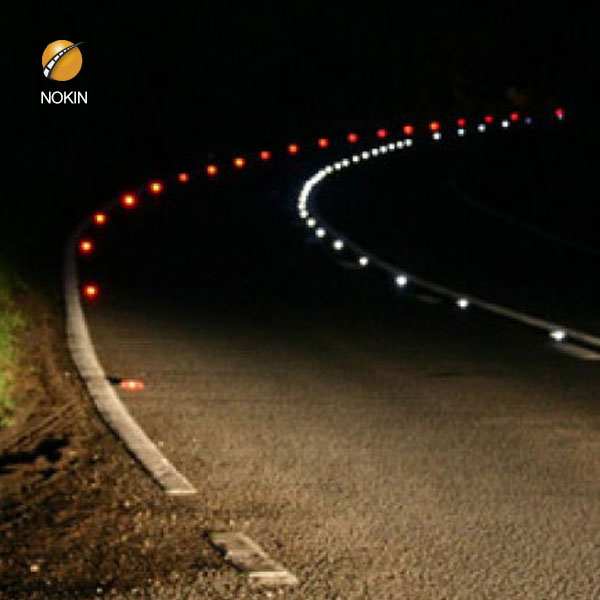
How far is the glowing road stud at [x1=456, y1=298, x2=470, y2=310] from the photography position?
1673cm

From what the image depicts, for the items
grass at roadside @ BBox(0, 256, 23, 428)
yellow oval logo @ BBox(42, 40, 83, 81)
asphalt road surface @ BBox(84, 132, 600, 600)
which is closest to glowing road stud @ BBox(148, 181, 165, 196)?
asphalt road surface @ BBox(84, 132, 600, 600)

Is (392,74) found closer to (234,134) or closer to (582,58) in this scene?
(582,58)

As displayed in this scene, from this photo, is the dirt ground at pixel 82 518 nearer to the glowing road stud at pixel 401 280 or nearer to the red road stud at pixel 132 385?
the red road stud at pixel 132 385

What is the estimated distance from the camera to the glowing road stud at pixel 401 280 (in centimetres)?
1902

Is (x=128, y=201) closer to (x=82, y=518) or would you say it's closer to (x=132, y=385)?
(x=132, y=385)

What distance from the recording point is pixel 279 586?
6.04 meters

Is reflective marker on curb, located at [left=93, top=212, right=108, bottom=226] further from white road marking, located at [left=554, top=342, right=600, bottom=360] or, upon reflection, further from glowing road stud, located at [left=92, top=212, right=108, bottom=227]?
white road marking, located at [left=554, top=342, right=600, bottom=360]

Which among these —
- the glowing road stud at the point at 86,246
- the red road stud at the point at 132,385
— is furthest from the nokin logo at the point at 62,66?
the red road stud at the point at 132,385

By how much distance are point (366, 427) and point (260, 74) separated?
55084mm

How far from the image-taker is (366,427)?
9.69 meters

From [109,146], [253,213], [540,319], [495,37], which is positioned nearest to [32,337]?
[540,319]

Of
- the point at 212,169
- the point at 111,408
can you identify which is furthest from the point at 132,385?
the point at 212,169

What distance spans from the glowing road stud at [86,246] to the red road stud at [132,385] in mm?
10392

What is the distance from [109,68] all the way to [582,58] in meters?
26.9
